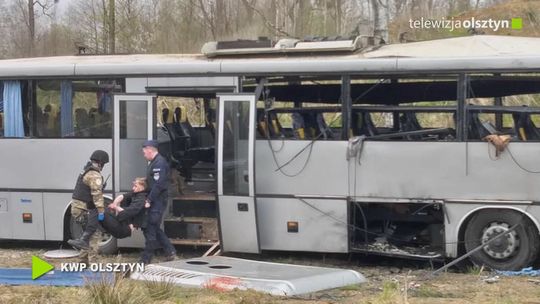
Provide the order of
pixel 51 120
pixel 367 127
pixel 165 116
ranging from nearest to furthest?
pixel 367 127 < pixel 51 120 < pixel 165 116

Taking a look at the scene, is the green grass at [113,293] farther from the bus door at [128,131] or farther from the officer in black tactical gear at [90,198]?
the bus door at [128,131]

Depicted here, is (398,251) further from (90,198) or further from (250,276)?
(90,198)

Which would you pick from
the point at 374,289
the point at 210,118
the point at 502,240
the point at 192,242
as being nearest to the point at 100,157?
the point at 192,242

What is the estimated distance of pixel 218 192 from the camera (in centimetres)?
1100

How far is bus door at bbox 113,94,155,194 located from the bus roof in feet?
1.53

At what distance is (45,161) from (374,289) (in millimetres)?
5797

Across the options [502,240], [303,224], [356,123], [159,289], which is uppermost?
[356,123]

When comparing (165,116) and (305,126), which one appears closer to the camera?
(305,126)

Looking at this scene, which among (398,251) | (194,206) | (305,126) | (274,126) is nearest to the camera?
(398,251)

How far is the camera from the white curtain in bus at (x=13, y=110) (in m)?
12.2

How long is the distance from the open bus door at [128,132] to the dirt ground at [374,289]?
49.2 inches

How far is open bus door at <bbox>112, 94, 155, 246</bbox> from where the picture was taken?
1152 cm

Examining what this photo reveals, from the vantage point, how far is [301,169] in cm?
1091

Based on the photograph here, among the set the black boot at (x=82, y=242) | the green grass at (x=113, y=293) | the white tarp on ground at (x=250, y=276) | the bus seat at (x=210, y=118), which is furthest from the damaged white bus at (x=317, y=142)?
the green grass at (x=113, y=293)
